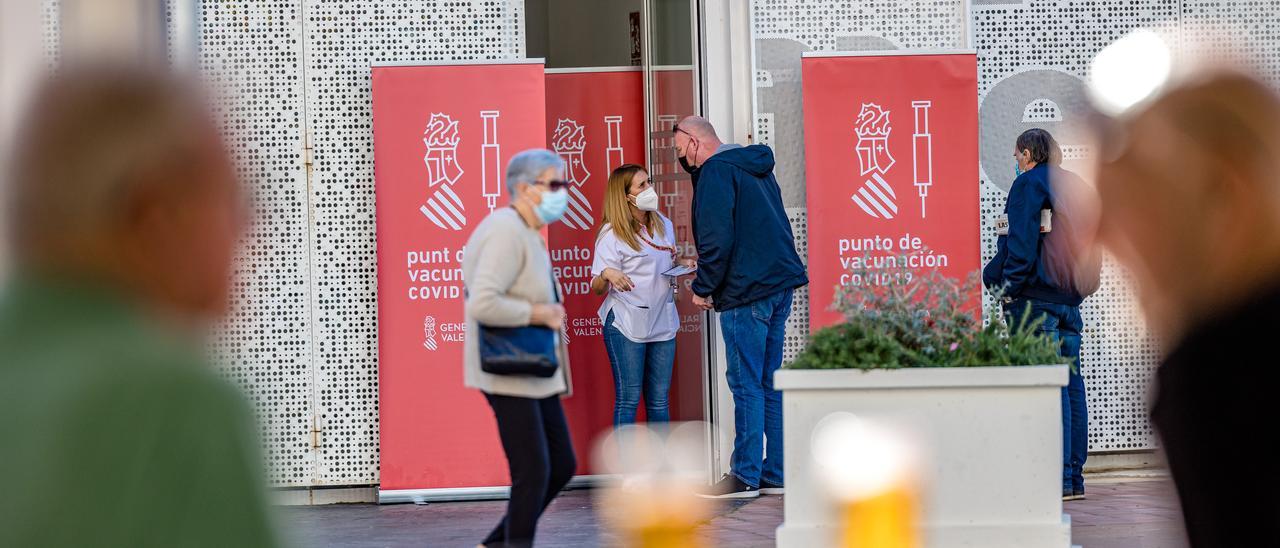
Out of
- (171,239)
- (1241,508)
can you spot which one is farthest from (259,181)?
(1241,508)

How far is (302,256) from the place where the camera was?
7863 mm

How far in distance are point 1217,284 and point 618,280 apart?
6.08m

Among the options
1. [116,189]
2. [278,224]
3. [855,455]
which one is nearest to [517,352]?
[855,455]

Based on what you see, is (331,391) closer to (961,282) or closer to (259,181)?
(961,282)

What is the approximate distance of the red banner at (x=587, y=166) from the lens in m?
8.36

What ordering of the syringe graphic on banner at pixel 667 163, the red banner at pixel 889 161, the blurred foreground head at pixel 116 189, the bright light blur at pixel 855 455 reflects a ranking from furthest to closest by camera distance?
the syringe graphic on banner at pixel 667 163, the red banner at pixel 889 161, the bright light blur at pixel 855 455, the blurred foreground head at pixel 116 189

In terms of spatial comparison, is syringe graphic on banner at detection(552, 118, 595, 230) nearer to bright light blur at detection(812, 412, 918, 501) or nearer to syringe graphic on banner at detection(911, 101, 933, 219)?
syringe graphic on banner at detection(911, 101, 933, 219)

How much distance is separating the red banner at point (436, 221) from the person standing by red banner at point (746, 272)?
3.46 ft

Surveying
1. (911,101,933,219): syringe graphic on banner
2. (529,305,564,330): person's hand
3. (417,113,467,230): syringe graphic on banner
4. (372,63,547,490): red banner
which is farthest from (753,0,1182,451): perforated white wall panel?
(529,305,564,330): person's hand

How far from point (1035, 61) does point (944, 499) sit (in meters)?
3.81

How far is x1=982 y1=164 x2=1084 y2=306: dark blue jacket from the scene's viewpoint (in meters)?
6.80

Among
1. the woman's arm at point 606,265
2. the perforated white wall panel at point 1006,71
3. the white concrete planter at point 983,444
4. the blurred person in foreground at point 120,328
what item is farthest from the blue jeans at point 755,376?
the blurred person in foreground at point 120,328

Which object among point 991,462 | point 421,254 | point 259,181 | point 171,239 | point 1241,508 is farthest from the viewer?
point 421,254

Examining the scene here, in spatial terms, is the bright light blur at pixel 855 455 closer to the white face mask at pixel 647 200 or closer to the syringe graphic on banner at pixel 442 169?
the white face mask at pixel 647 200
